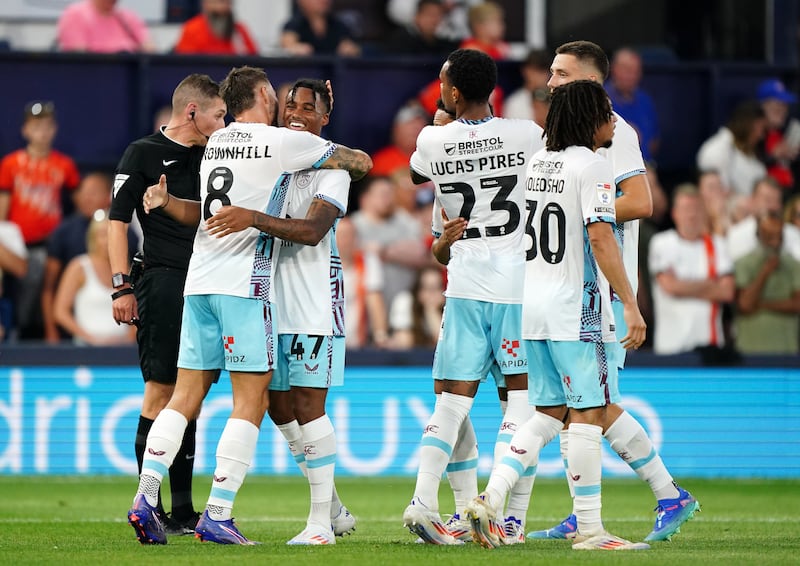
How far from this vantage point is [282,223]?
718 cm

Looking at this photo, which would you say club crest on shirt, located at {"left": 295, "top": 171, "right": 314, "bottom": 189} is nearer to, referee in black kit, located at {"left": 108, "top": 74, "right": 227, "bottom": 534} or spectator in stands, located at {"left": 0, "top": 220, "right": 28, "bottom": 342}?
referee in black kit, located at {"left": 108, "top": 74, "right": 227, "bottom": 534}

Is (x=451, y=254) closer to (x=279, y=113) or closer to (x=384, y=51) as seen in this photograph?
(x=279, y=113)

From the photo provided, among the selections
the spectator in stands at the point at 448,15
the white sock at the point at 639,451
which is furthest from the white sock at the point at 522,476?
the spectator in stands at the point at 448,15

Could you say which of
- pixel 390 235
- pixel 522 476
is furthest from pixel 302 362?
pixel 390 235

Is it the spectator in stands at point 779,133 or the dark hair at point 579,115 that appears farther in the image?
the spectator in stands at point 779,133

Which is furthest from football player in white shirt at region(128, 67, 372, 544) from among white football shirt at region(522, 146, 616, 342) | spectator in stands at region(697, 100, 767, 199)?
spectator in stands at region(697, 100, 767, 199)

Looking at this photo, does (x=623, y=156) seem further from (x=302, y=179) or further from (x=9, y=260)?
(x=9, y=260)

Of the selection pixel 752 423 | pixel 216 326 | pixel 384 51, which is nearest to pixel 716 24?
pixel 384 51

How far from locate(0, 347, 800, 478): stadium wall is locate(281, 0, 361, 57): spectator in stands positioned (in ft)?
12.8

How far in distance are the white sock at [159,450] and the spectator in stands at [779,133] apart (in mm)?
9147

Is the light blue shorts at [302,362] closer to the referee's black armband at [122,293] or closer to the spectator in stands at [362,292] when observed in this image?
the referee's black armband at [122,293]

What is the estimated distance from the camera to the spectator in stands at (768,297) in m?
13.3

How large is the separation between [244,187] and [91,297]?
19.0ft

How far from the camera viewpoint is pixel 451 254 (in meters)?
7.69
